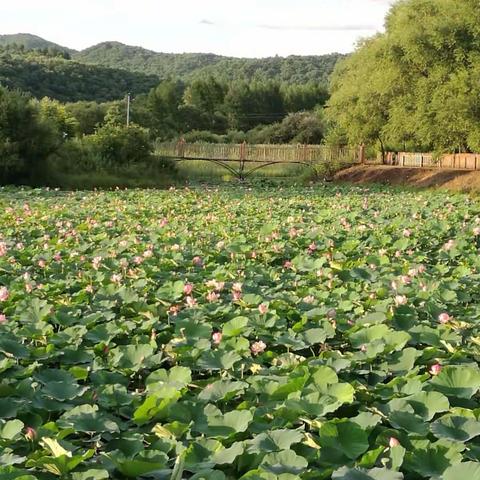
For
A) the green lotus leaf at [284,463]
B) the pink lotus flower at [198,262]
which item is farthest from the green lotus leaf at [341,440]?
the pink lotus flower at [198,262]

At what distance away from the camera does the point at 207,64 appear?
12850cm

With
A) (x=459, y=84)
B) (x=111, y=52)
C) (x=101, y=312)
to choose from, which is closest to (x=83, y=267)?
(x=101, y=312)

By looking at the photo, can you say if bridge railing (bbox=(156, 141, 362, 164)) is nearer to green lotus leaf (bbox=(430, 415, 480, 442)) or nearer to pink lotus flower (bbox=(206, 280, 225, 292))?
pink lotus flower (bbox=(206, 280, 225, 292))

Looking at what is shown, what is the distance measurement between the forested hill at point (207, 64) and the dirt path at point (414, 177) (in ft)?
237

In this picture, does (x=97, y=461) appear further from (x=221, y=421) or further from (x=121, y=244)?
(x=121, y=244)

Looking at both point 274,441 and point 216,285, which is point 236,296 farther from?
point 274,441

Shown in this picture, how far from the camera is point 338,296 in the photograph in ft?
15.1

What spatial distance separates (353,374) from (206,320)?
1.19 metres

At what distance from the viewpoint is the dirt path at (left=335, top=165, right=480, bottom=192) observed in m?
22.3

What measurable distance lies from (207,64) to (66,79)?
Result: 203ft

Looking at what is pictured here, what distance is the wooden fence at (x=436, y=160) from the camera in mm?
26484

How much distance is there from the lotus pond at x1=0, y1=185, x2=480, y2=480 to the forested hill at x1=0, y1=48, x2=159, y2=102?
182 ft

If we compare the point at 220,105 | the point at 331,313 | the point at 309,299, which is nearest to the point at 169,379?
the point at 331,313

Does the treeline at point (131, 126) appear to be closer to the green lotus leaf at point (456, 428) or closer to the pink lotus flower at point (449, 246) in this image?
the pink lotus flower at point (449, 246)
